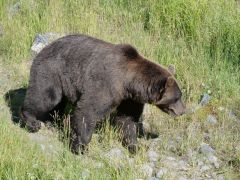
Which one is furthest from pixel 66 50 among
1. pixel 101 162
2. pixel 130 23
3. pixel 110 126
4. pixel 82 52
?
pixel 130 23

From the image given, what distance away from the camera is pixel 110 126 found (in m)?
6.84

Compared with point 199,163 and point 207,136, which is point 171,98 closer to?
point 199,163

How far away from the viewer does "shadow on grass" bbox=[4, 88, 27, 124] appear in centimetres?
753

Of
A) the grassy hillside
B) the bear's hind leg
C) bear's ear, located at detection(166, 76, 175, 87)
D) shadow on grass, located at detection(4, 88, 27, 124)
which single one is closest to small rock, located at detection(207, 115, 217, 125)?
the grassy hillside

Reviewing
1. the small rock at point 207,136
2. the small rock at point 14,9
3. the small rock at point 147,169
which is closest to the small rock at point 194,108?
the small rock at point 207,136

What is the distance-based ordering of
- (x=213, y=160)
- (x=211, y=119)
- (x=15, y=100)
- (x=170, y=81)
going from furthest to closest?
(x=15, y=100) → (x=211, y=119) → (x=213, y=160) → (x=170, y=81)

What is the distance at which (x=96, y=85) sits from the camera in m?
6.39

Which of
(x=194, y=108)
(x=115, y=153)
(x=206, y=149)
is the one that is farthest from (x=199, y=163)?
(x=194, y=108)

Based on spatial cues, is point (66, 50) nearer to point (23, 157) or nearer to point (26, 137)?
point (26, 137)

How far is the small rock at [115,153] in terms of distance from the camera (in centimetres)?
628

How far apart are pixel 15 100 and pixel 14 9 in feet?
9.29

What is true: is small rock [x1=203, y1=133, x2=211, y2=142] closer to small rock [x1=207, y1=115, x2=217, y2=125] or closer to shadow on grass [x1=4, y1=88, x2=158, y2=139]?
small rock [x1=207, y1=115, x2=217, y2=125]

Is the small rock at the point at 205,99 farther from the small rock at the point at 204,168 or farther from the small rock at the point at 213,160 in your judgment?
the small rock at the point at 204,168

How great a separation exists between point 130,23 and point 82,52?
9.48ft
